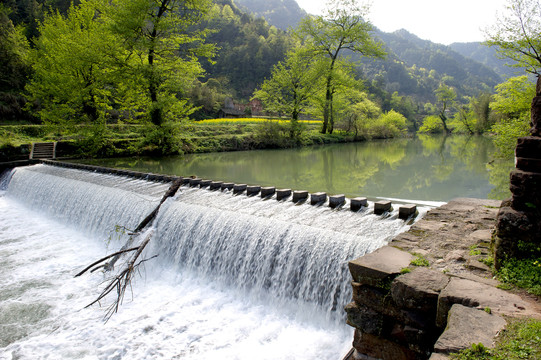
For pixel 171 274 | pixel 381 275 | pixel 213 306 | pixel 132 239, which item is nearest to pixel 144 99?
pixel 132 239

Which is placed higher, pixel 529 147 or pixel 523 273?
pixel 529 147

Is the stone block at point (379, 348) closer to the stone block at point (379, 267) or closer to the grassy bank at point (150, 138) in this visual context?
the stone block at point (379, 267)

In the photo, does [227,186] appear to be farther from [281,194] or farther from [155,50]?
[155,50]

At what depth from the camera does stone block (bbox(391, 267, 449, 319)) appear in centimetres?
240

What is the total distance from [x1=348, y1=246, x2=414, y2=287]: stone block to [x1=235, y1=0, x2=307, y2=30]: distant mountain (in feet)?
579

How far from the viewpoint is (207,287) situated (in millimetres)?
5398

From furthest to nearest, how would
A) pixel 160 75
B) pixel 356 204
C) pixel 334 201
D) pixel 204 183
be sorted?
pixel 160 75 → pixel 204 183 → pixel 334 201 → pixel 356 204

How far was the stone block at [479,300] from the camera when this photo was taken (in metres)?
2.17

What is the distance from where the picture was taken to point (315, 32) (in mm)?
28438

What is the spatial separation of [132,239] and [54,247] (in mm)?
2578

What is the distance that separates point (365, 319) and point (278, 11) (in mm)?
191322

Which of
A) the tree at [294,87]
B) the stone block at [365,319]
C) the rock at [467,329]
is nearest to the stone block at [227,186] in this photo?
the stone block at [365,319]

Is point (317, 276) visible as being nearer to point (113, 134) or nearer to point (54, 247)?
point (54, 247)

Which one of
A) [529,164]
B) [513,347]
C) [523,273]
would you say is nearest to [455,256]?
[523,273]
